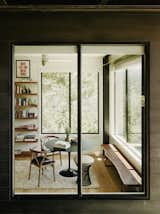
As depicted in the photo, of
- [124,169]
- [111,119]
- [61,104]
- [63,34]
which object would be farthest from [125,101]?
[63,34]

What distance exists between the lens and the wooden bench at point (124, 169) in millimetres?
4148

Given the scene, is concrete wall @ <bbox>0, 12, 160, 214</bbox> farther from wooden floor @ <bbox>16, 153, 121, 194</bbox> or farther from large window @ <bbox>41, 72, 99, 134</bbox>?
large window @ <bbox>41, 72, 99, 134</bbox>

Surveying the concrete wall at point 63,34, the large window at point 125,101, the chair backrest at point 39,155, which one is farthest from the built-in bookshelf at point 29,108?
the concrete wall at point 63,34

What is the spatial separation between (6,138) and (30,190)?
2.63ft

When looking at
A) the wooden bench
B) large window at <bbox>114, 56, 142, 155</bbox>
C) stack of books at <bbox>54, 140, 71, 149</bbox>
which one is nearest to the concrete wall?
the wooden bench

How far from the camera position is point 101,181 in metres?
5.13

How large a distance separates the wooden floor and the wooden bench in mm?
113

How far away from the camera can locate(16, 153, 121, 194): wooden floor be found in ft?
13.6

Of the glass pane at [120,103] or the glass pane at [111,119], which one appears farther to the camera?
the glass pane at [120,103]

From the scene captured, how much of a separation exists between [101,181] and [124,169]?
43cm

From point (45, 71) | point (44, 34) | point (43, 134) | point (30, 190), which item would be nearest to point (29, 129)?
point (43, 134)

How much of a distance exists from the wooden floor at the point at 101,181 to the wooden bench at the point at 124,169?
0.37 ft
